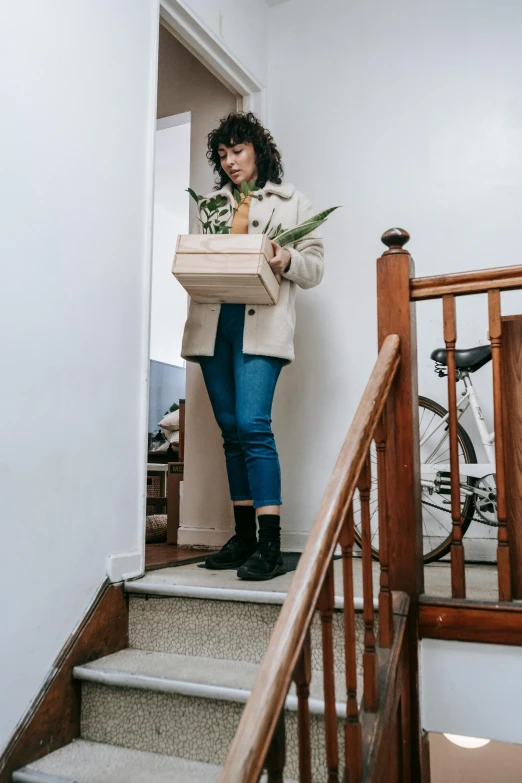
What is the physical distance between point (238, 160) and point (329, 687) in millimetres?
1823

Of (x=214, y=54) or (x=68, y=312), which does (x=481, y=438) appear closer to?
(x=68, y=312)

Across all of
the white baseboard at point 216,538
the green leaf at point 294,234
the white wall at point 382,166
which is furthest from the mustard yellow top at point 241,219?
the white baseboard at point 216,538

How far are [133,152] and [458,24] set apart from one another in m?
1.72

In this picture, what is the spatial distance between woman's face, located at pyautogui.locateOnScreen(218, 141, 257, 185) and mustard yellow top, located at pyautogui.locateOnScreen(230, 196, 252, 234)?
0.10m

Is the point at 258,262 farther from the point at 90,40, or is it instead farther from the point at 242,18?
the point at 242,18

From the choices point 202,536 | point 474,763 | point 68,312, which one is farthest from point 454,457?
point 474,763

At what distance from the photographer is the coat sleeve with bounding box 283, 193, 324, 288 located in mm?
2129

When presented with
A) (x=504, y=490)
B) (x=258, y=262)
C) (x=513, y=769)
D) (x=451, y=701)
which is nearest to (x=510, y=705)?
(x=451, y=701)

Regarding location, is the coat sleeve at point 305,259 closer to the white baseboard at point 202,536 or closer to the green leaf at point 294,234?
the green leaf at point 294,234

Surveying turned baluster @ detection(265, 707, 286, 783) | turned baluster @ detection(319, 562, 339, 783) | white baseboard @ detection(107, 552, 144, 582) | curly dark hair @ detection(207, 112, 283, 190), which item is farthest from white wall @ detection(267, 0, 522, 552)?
turned baluster @ detection(265, 707, 286, 783)

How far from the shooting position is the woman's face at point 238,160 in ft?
7.71

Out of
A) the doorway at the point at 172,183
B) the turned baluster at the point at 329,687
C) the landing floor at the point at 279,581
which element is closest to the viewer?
the turned baluster at the point at 329,687

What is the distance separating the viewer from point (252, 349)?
2.12 meters

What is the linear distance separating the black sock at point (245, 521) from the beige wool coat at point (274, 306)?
0.53 m
